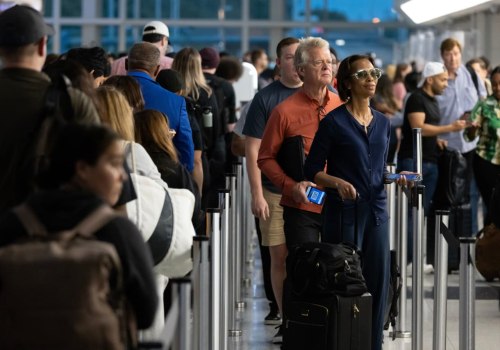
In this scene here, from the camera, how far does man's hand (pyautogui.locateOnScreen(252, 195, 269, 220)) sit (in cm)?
783

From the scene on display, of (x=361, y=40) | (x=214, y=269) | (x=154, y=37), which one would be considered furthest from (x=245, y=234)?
(x=361, y=40)

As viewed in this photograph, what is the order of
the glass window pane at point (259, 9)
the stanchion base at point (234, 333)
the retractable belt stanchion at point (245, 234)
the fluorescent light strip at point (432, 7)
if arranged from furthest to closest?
the glass window pane at point (259, 9), the fluorescent light strip at point (432, 7), the retractable belt stanchion at point (245, 234), the stanchion base at point (234, 333)

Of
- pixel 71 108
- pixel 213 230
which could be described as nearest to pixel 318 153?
pixel 213 230

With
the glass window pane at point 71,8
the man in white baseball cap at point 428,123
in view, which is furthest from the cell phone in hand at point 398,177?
the glass window pane at point 71,8

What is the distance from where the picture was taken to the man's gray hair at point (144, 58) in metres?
7.76

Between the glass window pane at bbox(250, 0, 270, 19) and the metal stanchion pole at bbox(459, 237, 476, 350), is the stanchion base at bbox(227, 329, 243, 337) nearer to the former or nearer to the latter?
the metal stanchion pole at bbox(459, 237, 476, 350)

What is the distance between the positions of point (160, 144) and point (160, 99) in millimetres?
1380

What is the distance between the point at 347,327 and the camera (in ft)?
20.5

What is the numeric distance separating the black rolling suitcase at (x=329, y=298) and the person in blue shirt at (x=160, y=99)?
5.18ft

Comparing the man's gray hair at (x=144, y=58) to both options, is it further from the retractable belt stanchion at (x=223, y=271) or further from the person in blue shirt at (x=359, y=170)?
the person in blue shirt at (x=359, y=170)

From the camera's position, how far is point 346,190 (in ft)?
21.1

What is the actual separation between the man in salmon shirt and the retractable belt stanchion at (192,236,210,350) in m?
1.26

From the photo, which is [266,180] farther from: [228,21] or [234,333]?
[228,21]

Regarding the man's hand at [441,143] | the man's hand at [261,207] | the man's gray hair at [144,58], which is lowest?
the man's hand at [261,207]
